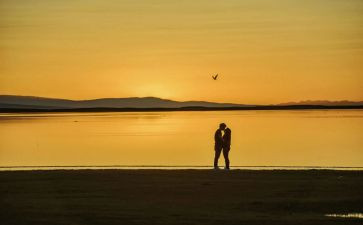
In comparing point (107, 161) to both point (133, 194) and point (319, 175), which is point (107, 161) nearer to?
point (319, 175)

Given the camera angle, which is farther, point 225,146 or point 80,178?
point 225,146

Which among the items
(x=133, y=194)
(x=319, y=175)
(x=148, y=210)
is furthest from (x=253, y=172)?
(x=148, y=210)

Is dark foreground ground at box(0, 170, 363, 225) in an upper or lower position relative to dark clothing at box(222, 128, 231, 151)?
lower

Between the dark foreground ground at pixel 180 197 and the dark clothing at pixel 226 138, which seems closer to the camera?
the dark foreground ground at pixel 180 197

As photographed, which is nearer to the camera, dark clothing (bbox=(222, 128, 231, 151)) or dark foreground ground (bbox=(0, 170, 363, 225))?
dark foreground ground (bbox=(0, 170, 363, 225))

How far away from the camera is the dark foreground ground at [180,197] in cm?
1498

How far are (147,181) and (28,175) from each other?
4.34 m

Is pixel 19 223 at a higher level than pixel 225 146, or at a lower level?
lower

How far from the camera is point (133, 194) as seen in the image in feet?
62.0

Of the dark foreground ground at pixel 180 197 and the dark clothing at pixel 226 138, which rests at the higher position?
the dark clothing at pixel 226 138

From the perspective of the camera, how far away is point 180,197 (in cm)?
1823

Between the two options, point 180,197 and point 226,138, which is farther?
point 226,138

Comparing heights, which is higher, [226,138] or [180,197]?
[226,138]

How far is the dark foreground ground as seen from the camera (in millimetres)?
14977
